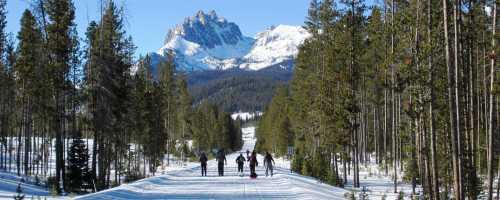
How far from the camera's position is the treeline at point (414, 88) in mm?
18653

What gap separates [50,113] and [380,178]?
2282 centimetres

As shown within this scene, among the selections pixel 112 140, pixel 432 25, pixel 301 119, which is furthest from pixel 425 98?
pixel 301 119

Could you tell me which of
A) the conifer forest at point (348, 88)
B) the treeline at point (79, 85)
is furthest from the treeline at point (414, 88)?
the treeline at point (79, 85)

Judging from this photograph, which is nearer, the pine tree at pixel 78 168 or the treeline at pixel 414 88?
the treeline at pixel 414 88

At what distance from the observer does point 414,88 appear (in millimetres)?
19953

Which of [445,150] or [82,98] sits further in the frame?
[82,98]

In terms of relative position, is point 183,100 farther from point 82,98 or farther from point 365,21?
point 365,21

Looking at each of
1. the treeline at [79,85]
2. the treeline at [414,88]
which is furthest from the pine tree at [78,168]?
the treeline at [414,88]

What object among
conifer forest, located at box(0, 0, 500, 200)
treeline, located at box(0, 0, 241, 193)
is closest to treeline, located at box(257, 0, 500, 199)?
conifer forest, located at box(0, 0, 500, 200)

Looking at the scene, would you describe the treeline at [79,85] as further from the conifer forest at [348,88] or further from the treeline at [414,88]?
the treeline at [414,88]

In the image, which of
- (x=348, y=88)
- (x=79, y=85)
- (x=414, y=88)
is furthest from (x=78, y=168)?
(x=414, y=88)

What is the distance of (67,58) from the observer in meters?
35.4

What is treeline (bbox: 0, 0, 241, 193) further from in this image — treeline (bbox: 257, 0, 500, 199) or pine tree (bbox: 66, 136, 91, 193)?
treeline (bbox: 257, 0, 500, 199)

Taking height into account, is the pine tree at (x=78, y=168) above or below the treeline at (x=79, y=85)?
below
